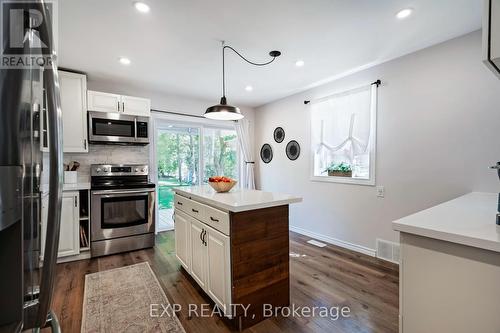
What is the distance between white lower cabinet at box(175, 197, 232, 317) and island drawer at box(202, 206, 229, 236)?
0.11 feet

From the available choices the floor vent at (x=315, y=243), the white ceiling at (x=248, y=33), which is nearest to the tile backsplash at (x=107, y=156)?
the white ceiling at (x=248, y=33)

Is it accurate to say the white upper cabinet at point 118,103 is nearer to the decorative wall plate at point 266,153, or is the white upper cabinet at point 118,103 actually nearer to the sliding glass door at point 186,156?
the sliding glass door at point 186,156

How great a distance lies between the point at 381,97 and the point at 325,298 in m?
2.42

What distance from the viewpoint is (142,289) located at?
231 centimetres

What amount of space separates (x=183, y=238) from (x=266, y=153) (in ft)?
9.19

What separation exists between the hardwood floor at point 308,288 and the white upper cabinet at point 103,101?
2050mm

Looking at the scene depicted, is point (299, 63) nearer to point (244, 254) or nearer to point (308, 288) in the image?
point (244, 254)

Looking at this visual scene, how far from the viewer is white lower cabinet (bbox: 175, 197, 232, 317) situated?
5.83ft

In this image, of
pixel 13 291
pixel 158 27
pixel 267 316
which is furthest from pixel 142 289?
pixel 158 27

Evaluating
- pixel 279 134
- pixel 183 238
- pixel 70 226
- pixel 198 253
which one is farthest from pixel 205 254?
pixel 279 134

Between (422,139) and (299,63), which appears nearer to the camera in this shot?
(422,139)

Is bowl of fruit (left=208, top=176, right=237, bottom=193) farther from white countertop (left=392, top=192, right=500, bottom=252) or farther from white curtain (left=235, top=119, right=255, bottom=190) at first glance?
white curtain (left=235, top=119, right=255, bottom=190)

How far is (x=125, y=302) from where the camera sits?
2.11 metres

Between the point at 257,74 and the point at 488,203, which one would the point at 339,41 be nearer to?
the point at 257,74
